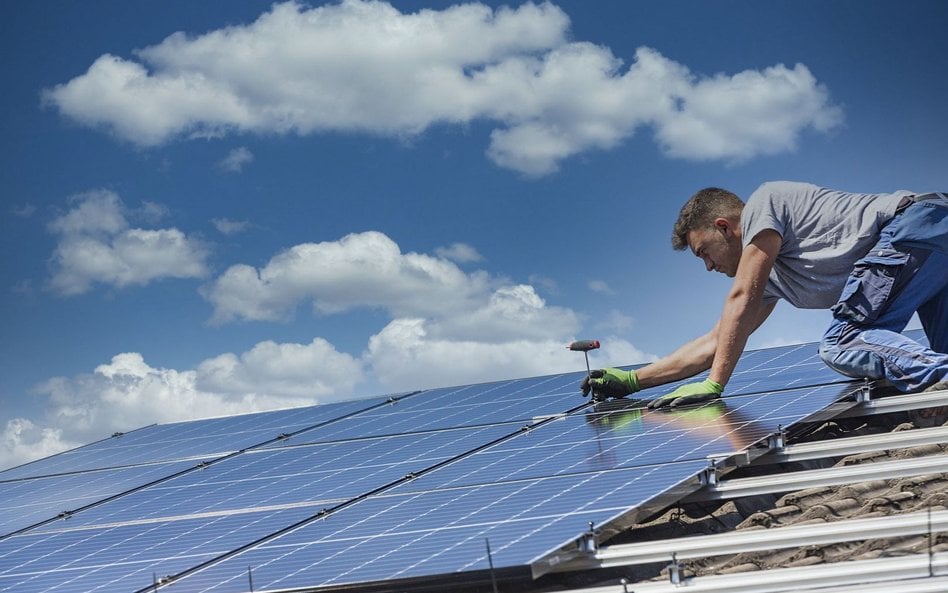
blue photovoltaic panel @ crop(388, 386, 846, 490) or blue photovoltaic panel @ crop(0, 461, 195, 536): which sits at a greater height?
blue photovoltaic panel @ crop(0, 461, 195, 536)

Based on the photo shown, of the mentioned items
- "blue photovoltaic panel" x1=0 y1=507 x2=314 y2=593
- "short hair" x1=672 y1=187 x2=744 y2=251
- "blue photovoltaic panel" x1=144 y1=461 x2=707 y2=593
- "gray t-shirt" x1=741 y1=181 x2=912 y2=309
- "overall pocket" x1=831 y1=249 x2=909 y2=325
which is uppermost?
"short hair" x1=672 y1=187 x2=744 y2=251

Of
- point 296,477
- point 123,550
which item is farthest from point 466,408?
point 123,550

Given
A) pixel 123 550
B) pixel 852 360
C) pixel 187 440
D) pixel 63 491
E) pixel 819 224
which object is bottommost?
pixel 123 550

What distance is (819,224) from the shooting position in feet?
31.2

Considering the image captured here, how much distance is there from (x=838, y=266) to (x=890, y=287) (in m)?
0.61

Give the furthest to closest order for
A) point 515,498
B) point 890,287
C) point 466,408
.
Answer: point 466,408 → point 890,287 → point 515,498

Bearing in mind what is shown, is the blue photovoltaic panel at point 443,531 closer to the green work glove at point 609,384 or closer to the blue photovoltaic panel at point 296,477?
the blue photovoltaic panel at point 296,477

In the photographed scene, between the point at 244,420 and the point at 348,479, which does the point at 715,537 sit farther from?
the point at 244,420

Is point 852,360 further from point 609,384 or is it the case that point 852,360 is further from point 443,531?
point 443,531

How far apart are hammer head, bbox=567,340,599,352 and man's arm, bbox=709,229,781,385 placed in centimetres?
188

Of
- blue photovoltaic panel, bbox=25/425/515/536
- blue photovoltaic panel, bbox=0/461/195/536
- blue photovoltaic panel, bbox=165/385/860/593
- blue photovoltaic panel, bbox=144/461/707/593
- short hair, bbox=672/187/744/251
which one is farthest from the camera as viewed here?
blue photovoltaic panel, bbox=0/461/195/536

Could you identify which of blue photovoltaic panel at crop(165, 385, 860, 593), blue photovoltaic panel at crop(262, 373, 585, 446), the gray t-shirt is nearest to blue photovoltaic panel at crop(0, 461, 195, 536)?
blue photovoltaic panel at crop(262, 373, 585, 446)

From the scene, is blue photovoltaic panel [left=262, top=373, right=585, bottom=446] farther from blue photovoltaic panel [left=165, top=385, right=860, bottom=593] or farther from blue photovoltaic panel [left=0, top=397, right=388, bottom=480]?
blue photovoltaic panel [left=165, top=385, right=860, bottom=593]

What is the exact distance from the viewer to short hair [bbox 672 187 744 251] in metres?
9.72
